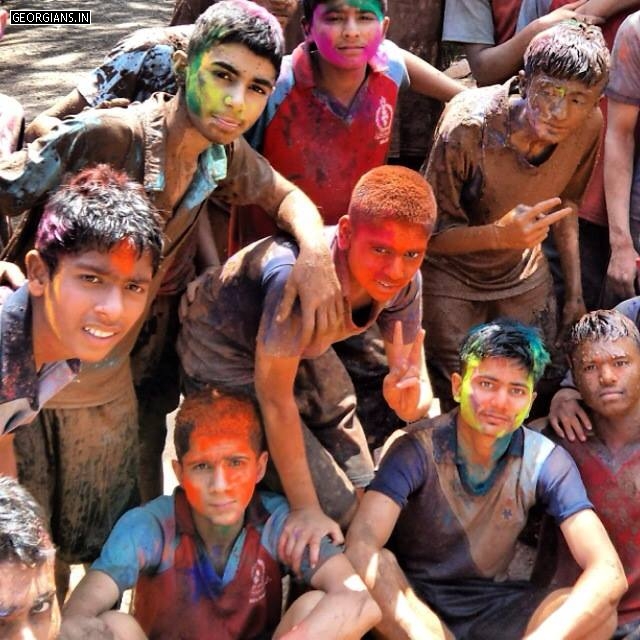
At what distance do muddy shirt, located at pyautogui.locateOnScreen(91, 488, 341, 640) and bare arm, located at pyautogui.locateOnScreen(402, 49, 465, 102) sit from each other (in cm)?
162

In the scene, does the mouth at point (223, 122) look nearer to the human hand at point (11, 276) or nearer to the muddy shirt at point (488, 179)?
the human hand at point (11, 276)

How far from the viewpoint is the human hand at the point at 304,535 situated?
317 cm

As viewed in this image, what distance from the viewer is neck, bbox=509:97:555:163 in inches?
147

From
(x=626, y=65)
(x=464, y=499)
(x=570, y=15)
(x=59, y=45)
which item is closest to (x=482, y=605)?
(x=464, y=499)

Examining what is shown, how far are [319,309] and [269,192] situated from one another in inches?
19.8

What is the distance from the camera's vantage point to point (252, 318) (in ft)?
10.7

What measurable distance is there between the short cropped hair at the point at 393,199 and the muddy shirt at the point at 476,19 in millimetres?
1433

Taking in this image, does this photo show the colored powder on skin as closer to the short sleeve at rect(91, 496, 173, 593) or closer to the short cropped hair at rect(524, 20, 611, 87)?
the short cropped hair at rect(524, 20, 611, 87)

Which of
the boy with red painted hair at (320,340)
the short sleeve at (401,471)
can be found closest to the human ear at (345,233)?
the boy with red painted hair at (320,340)

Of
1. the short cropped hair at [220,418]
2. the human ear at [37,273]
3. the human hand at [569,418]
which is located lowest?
the human hand at [569,418]

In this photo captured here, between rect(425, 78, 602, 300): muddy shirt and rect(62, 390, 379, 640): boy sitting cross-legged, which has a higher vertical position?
rect(425, 78, 602, 300): muddy shirt

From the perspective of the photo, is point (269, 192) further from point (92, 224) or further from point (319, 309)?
point (92, 224)

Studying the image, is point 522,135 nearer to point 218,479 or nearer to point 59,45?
point 218,479

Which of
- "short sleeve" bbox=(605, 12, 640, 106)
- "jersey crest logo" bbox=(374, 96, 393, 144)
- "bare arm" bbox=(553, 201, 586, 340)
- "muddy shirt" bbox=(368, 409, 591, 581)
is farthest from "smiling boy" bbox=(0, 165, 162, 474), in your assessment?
"short sleeve" bbox=(605, 12, 640, 106)
